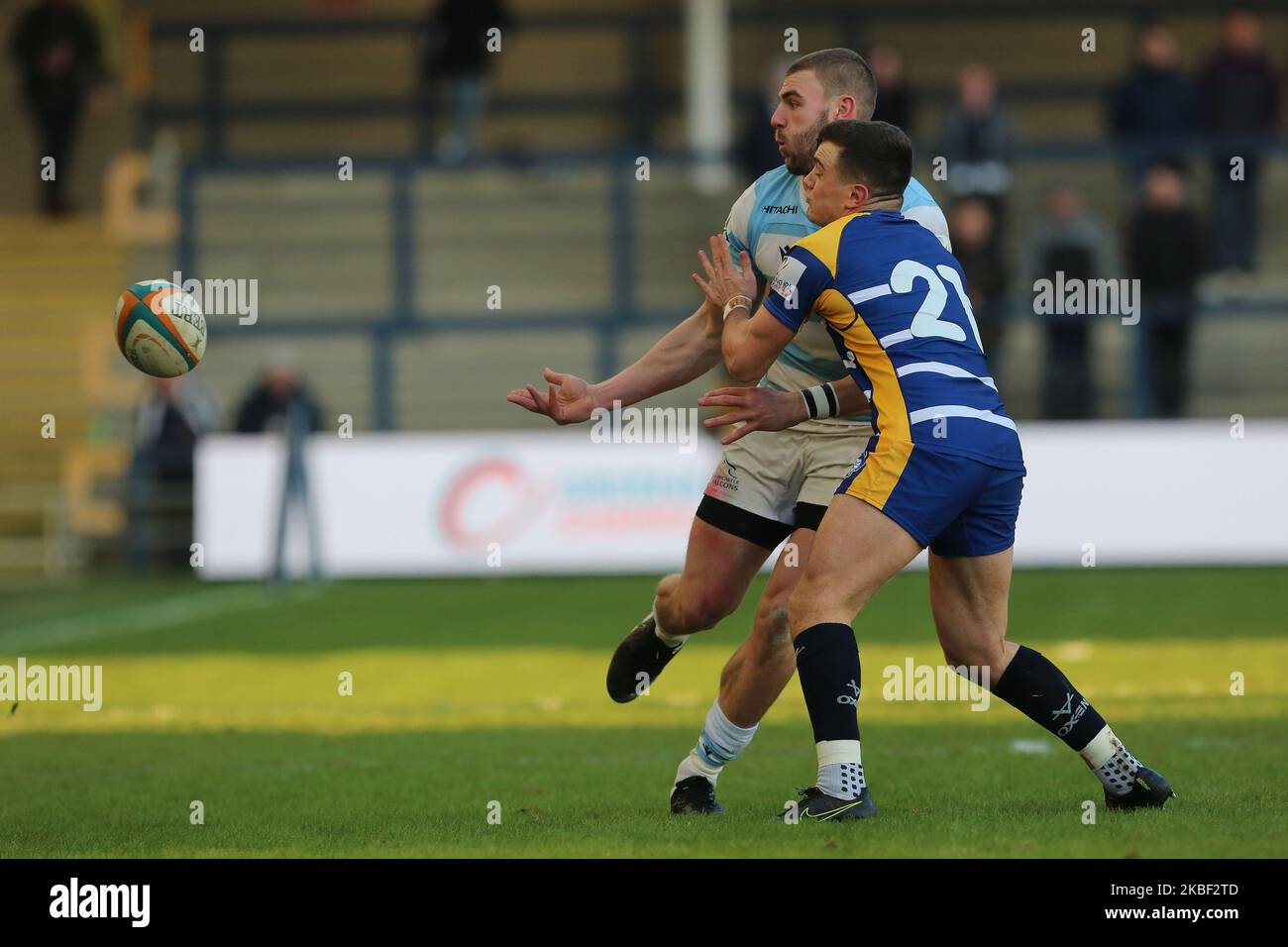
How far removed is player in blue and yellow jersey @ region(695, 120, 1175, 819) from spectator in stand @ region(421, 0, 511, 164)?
16.9 meters

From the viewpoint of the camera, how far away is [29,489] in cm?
2256

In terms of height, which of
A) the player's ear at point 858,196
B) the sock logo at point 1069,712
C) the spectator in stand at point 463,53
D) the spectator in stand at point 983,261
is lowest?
the sock logo at point 1069,712

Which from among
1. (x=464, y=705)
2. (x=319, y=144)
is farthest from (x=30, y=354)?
(x=464, y=705)

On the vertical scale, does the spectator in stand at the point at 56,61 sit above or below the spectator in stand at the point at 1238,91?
above

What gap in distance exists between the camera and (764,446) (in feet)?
23.9

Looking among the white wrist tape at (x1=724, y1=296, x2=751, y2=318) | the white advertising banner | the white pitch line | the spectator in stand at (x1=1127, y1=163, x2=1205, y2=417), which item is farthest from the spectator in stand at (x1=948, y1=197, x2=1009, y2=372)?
the white wrist tape at (x1=724, y1=296, x2=751, y2=318)

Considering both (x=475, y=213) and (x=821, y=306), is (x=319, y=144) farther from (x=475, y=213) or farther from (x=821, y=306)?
(x=821, y=306)

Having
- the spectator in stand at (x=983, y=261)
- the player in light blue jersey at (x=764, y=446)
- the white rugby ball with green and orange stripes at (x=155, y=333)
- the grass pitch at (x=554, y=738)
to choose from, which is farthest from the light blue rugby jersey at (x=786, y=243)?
the spectator in stand at (x=983, y=261)

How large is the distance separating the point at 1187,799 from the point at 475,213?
18.1 m

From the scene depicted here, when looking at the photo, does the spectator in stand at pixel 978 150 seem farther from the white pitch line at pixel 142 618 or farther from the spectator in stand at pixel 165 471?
the spectator in stand at pixel 165 471

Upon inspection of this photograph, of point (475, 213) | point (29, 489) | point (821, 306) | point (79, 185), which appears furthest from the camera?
point (79, 185)

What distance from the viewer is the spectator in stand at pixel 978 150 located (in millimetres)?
20047

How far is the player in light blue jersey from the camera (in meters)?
7.08

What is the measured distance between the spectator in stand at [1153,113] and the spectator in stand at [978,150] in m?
1.87
